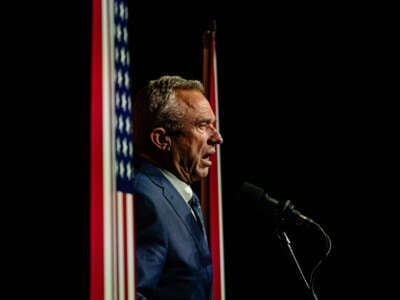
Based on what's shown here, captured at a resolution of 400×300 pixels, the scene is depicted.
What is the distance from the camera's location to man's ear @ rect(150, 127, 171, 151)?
198cm

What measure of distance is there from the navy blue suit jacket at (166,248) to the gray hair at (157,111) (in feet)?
0.73

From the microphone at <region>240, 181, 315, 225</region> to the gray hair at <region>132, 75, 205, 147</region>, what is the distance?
443 millimetres

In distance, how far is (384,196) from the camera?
3.18m

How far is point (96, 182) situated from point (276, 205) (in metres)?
0.63

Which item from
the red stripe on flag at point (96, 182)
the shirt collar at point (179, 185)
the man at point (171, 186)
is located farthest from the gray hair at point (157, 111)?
the red stripe on flag at point (96, 182)

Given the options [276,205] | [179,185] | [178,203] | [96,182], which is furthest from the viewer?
[179,185]

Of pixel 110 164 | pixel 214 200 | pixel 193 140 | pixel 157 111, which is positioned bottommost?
pixel 214 200

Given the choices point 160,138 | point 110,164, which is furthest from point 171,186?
point 110,164

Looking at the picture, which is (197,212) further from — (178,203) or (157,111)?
(157,111)

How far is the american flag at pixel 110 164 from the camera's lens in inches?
50.6

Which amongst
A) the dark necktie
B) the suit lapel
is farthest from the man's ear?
the dark necktie

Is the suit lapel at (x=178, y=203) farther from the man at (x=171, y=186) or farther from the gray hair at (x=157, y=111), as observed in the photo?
the gray hair at (x=157, y=111)

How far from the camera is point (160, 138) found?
6.52 ft

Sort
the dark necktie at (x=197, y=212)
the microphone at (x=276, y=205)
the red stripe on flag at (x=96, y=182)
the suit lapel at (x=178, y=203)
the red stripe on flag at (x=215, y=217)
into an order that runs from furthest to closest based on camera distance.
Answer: the red stripe on flag at (x=215, y=217), the dark necktie at (x=197, y=212), the suit lapel at (x=178, y=203), the microphone at (x=276, y=205), the red stripe on flag at (x=96, y=182)
